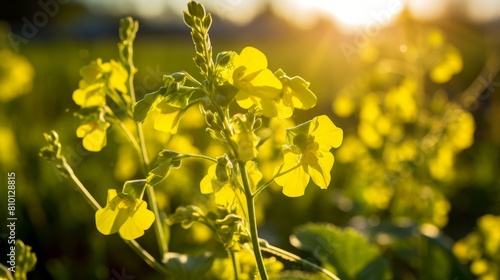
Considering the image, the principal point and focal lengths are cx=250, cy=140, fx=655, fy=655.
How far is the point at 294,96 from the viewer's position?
137cm

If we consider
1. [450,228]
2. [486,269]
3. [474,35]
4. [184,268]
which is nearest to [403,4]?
[486,269]

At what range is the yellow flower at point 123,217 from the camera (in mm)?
1377

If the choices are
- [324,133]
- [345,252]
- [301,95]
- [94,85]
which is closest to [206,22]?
[301,95]

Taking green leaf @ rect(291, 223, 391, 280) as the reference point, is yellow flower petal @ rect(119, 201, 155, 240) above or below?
above

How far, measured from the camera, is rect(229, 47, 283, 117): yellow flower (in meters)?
1.28

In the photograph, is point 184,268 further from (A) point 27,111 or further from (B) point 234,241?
(A) point 27,111

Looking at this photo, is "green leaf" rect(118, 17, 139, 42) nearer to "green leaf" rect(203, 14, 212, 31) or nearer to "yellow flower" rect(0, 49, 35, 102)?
"green leaf" rect(203, 14, 212, 31)

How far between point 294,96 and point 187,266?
585mm

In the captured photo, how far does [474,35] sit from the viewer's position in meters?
14.3

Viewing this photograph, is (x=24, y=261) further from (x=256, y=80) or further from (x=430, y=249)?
(x=430, y=249)

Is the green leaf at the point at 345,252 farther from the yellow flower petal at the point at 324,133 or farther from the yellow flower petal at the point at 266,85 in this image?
the yellow flower petal at the point at 266,85

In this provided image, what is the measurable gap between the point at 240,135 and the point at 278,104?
149mm

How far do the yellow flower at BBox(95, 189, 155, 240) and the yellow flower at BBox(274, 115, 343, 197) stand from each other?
299 mm

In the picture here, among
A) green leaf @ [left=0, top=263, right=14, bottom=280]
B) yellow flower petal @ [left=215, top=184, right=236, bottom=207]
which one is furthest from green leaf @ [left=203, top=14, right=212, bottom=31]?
green leaf @ [left=0, top=263, right=14, bottom=280]
